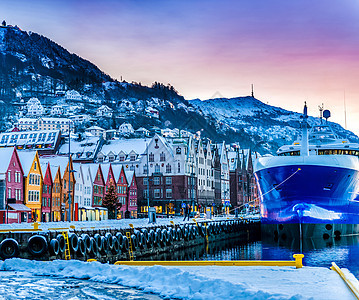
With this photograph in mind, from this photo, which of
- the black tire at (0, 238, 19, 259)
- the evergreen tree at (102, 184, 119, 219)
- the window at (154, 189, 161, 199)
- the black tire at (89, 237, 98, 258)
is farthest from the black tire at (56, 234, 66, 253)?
the window at (154, 189, 161, 199)

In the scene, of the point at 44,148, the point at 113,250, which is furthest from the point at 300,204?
the point at 44,148

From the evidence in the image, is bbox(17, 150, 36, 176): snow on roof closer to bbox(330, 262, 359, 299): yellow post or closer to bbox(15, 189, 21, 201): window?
bbox(15, 189, 21, 201): window

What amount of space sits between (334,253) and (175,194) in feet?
246

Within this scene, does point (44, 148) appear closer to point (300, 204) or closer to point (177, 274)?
point (300, 204)

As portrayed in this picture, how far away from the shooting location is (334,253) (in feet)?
134

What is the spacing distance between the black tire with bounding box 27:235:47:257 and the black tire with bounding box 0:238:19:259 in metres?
0.63

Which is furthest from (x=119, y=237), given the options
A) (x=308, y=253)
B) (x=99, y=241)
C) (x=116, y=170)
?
(x=116, y=170)

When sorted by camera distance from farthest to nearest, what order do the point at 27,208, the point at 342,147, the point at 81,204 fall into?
the point at 81,204, the point at 27,208, the point at 342,147

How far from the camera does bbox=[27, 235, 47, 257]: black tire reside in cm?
2697

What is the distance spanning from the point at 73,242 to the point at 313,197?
1200 inches

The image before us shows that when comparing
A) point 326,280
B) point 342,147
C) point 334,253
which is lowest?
point 334,253

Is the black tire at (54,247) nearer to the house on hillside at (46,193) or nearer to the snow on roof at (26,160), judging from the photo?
the snow on roof at (26,160)

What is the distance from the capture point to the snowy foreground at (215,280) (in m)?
15.0

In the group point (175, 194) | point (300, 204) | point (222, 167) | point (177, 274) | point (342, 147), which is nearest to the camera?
point (177, 274)
